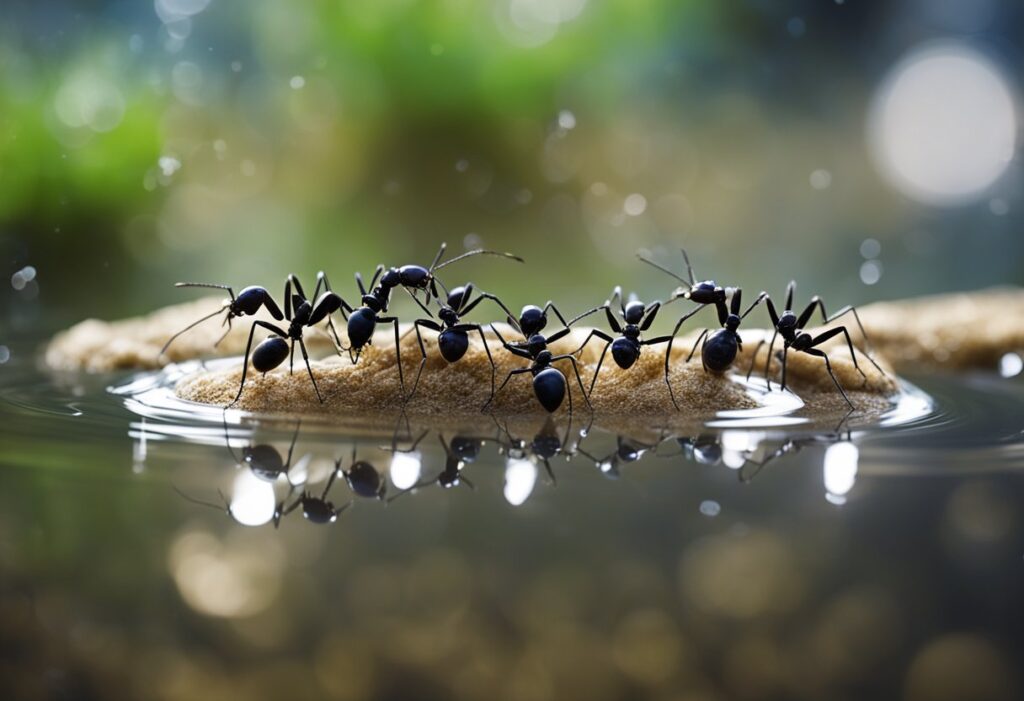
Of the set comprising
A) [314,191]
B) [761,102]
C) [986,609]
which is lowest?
[986,609]

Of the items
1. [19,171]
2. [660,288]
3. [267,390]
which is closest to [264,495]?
[267,390]

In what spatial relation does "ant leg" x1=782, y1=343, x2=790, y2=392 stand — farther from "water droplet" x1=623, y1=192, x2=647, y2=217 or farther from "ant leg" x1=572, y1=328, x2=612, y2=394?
"water droplet" x1=623, y1=192, x2=647, y2=217

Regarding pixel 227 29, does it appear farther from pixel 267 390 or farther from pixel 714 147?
pixel 267 390

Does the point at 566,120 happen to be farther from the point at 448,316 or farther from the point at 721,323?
the point at 448,316

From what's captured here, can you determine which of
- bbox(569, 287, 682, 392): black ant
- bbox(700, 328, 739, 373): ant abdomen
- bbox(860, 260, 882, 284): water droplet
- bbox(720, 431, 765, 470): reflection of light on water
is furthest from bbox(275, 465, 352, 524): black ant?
bbox(860, 260, 882, 284): water droplet

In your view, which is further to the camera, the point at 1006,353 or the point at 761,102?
the point at 761,102

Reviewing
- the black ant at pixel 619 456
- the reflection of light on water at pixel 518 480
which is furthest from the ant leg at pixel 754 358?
the reflection of light on water at pixel 518 480
